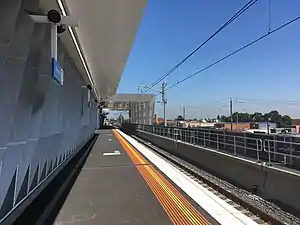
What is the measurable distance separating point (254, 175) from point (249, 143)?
2327 mm

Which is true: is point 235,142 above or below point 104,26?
below

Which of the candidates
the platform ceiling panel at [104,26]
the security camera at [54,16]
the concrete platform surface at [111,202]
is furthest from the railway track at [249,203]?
the security camera at [54,16]

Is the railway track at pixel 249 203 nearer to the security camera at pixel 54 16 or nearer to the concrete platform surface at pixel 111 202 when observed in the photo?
the concrete platform surface at pixel 111 202

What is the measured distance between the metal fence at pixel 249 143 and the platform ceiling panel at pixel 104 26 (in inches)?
167

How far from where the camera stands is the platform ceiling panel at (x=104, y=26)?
28.2ft

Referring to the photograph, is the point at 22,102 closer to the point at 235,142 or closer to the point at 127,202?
the point at 127,202

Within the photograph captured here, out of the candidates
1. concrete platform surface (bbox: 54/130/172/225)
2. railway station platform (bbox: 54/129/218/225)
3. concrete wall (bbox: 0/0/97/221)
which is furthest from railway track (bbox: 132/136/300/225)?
concrete wall (bbox: 0/0/97/221)

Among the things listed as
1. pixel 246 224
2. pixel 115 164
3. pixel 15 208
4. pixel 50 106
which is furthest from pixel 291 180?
pixel 115 164

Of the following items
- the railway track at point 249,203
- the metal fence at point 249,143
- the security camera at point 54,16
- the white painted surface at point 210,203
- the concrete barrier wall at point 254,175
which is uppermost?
the security camera at point 54,16

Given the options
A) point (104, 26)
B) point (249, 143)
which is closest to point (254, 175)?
point (249, 143)

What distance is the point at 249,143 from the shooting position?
32.7 ft

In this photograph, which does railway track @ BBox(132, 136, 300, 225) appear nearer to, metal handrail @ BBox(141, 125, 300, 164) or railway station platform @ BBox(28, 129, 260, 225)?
railway station platform @ BBox(28, 129, 260, 225)

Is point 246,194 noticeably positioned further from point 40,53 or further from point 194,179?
point 40,53

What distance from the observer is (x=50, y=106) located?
9344 mm
